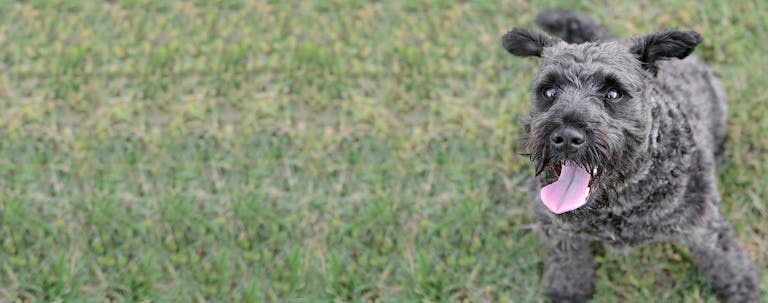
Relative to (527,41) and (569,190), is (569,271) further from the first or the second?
(527,41)

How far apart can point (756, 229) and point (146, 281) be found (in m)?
6.36

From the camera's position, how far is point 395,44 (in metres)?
8.49

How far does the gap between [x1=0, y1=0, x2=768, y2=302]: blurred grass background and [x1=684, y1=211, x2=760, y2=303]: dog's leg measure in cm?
23

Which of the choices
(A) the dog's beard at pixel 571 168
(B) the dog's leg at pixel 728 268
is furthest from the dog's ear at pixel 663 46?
(B) the dog's leg at pixel 728 268

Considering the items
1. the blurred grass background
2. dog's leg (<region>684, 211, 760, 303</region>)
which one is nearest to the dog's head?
dog's leg (<region>684, 211, 760, 303</region>)

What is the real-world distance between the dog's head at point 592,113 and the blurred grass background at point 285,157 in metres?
2.18

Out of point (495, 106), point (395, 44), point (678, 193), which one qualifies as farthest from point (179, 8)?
point (678, 193)

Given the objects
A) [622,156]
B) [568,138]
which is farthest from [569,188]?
[568,138]

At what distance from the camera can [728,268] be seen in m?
6.44

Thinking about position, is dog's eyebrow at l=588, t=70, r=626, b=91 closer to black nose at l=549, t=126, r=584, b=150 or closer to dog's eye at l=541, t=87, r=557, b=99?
dog's eye at l=541, t=87, r=557, b=99

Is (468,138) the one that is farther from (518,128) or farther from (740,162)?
(740,162)

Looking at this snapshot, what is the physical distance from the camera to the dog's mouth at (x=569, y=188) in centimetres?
512

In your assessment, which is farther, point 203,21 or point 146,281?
point 203,21

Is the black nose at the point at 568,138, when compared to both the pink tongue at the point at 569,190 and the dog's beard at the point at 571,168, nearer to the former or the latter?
the dog's beard at the point at 571,168
